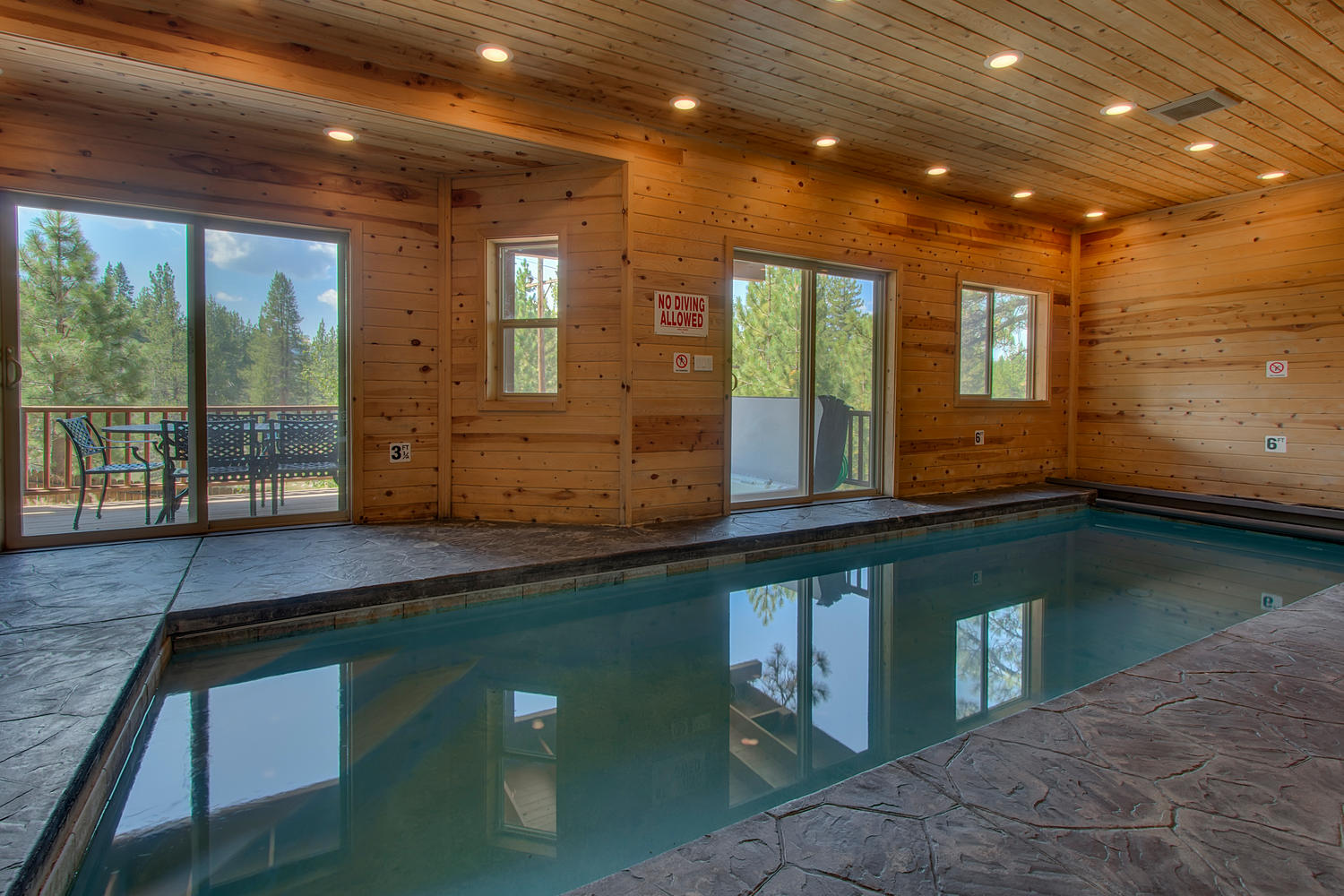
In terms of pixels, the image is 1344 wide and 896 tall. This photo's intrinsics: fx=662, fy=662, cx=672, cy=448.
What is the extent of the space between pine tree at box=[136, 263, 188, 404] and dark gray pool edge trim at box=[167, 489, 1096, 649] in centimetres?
212

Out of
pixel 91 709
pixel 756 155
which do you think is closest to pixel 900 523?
pixel 756 155

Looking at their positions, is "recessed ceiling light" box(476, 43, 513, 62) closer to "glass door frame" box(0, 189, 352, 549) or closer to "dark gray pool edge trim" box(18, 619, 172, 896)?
"glass door frame" box(0, 189, 352, 549)

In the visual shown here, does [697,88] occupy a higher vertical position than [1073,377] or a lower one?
higher

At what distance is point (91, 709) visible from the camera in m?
1.93

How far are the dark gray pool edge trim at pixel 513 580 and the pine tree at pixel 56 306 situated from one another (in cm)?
222

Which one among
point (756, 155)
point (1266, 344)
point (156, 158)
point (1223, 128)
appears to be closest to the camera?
point (156, 158)

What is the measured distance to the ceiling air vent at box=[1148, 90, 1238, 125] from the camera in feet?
13.8

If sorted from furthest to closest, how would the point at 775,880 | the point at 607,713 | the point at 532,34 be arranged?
the point at 532,34 < the point at 607,713 < the point at 775,880

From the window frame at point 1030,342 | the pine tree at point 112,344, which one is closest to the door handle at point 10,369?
the pine tree at point 112,344

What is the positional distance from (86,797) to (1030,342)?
7950 mm

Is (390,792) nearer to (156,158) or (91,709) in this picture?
(91,709)

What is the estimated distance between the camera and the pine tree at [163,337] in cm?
422

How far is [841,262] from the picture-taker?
18.5 ft

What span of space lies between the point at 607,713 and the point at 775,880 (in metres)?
1.18
